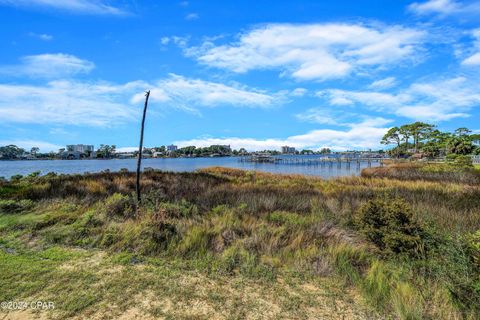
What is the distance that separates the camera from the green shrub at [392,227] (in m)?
4.86

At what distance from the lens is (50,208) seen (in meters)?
8.04

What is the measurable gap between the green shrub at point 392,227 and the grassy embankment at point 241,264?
2 cm

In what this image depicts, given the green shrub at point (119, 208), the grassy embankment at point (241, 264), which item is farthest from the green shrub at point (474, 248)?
the green shrub at point (119, 208)

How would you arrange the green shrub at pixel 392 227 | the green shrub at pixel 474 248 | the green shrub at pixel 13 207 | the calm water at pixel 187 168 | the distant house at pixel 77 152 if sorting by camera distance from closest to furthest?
the green shrub at pixel 474 248 → the green shrub at pixel 392 227 → the green shrub at pixel 13 207 → the calm water at pixel 187 168 → the distant house at pixel 77 152

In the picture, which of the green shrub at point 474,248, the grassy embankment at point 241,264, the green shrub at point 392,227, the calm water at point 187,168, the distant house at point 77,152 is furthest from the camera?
the distant house at point 77,152

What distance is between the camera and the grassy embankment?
3.22 meters

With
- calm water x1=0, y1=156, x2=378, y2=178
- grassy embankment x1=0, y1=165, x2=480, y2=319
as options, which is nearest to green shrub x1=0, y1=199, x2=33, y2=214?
grassy embankment x1=0, y1=165, x2=480, y2=319

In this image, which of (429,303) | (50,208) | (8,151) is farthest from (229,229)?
(8,151)

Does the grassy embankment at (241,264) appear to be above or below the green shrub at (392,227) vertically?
below

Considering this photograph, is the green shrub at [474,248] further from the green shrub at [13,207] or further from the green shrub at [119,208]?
the green shrub at [13,207]

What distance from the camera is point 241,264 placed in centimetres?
443

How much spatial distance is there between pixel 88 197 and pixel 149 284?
23.9 feet

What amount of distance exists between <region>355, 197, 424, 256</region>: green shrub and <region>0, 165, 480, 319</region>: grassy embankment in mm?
22

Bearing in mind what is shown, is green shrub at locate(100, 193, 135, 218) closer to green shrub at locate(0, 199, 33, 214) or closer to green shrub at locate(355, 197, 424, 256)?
green shrub at locate(0, 199, 33, 214)
